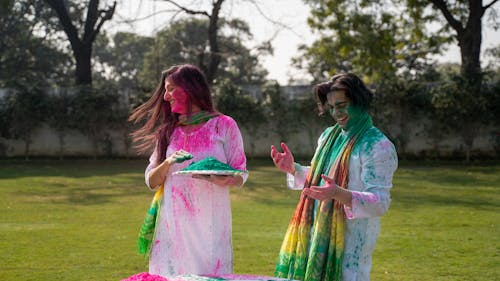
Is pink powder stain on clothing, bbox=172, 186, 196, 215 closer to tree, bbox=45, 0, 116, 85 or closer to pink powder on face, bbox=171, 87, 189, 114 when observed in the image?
pink powder on face, bbox=171, 87, 189, 114

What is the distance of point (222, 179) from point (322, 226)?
572 millimetres

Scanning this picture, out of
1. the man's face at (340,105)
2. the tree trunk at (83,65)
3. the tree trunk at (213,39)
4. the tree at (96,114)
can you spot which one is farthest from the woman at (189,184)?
the tree trunk at (83,65)

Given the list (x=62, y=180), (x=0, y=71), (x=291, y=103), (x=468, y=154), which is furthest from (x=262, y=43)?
(x=0, y=71)

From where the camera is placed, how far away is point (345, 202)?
341cm

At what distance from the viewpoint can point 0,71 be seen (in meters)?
34.9

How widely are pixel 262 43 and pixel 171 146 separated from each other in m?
22.7

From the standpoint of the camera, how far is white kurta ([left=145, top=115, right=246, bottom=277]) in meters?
3.89

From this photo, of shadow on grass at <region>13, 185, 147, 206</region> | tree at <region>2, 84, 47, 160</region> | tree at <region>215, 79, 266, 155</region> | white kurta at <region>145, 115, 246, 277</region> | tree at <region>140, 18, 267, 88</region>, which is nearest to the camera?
white kurta at <region>145, 115, 246, 277</region>

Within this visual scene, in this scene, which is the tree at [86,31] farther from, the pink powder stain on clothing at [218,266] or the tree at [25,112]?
the pink powder stain on clothing at [218,266]

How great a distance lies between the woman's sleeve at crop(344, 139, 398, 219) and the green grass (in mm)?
3623

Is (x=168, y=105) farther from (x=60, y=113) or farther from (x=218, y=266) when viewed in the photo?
(x=60, y=113)

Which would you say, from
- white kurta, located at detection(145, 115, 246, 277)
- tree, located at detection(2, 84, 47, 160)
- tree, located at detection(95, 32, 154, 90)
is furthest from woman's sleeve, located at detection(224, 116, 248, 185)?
tree, located at detection(95, 32, 154, 90)

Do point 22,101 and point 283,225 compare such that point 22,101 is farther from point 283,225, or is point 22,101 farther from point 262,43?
point 283,225

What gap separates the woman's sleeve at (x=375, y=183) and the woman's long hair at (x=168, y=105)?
3.49 ft
